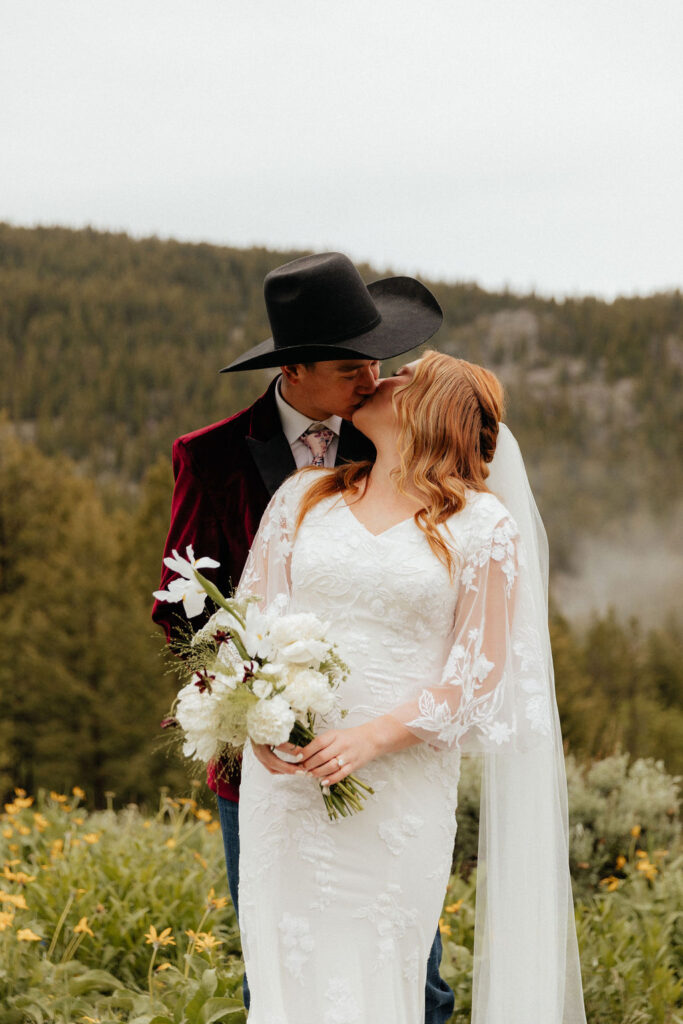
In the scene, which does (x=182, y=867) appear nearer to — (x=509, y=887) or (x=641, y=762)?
(x=509, y=887)

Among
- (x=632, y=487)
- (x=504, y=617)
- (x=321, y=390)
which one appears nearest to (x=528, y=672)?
(x=504, y=617)

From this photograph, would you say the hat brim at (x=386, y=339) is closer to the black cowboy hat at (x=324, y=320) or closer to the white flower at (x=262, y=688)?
the black cowboy hat at (x=324, y=320)

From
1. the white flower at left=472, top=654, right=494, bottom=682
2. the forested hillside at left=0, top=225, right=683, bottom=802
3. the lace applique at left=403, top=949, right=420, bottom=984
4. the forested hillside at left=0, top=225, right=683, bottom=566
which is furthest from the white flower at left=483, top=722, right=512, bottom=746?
the forested hillside at left=0, top=225, right=683, bottom=566

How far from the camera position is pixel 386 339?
9.63 feet

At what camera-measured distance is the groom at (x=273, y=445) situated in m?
3.00

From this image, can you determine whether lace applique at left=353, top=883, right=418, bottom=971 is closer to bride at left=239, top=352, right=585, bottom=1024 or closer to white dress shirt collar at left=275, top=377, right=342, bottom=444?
bride at left=239, top=352, right=585, bottom=1024

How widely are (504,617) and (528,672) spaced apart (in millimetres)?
173

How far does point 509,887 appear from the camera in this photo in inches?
118

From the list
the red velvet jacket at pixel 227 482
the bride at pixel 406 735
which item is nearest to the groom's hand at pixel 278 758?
the bride at pixel 406 735

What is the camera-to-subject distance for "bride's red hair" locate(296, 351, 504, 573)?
2805 millimetres

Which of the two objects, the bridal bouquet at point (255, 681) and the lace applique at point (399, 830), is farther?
the lace applique at point (399, 830)

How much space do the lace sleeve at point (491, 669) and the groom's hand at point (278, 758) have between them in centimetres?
28

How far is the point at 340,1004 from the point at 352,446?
158 centimetres

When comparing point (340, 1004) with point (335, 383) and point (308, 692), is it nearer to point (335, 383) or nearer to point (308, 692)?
point (308, 692)
